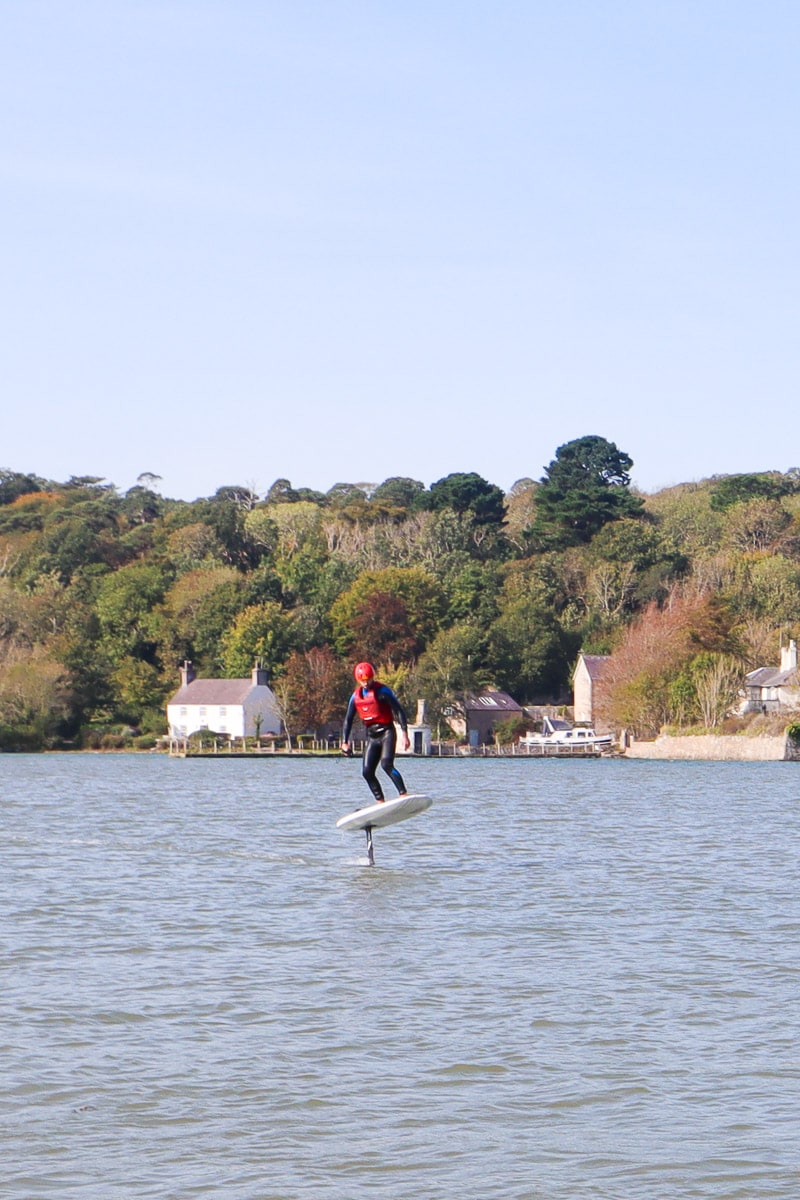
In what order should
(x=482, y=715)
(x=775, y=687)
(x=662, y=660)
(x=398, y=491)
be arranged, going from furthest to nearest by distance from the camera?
(x=398, y=491)
(x=482, y=715)
(x=662, y=660)
(x=775, y=687)

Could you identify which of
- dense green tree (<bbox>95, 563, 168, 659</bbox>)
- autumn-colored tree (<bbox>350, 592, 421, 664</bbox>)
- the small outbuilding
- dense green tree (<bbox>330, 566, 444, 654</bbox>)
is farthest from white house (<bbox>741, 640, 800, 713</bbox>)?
dense green tree (<bbox>95, 563, 168, 659</bbox>)

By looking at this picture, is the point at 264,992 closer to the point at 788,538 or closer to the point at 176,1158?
the point at 176,1158

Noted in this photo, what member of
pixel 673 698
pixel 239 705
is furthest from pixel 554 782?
pixel 239 705

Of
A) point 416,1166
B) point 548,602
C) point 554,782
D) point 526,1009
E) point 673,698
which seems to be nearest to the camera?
point 416,1166

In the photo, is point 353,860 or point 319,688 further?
point 319,688

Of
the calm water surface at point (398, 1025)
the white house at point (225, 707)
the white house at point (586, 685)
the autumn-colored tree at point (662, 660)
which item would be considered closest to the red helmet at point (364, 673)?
the calm water surface at point (398, 1025)

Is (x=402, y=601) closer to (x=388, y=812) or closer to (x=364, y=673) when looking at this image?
(x=388, y=812)

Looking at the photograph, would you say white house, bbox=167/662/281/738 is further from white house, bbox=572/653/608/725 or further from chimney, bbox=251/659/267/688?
white house, bbox=572/653/608/725

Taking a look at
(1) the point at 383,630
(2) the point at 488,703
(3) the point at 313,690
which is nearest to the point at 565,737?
(2) the point at 488,703

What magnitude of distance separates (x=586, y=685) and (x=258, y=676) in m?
20.3

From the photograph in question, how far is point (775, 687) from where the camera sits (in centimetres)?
9150

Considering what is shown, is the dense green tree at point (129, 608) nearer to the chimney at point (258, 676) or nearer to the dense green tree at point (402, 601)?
the chimney at point (258, 676)

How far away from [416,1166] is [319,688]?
95024mm

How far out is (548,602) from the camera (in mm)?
111562
